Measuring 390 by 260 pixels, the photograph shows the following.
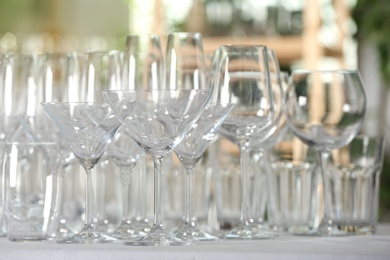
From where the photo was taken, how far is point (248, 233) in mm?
1404

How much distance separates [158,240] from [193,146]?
166 mm

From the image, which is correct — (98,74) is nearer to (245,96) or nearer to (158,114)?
(245,96)

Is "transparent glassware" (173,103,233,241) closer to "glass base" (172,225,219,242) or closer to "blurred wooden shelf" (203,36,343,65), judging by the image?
"glass base" (172,225,219,242)

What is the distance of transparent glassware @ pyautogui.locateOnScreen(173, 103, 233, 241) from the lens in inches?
53.1

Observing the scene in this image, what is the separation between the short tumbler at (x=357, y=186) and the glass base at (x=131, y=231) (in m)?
0.28

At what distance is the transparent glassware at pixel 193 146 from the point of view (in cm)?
135

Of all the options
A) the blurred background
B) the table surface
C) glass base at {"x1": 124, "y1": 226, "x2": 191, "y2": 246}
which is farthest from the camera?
the blurred background

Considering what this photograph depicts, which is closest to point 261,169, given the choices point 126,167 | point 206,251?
point 126,167

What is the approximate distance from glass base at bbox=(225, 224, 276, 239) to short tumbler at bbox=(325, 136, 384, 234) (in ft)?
0.52

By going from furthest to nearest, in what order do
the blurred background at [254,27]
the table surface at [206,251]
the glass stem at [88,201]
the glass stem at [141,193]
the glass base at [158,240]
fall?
1. the blurred background at [254,27]
2. the glass stem at [141,193]
3. the glass stem at [88,201]
4. the glass base at [158,240]
5. the table surface at [206,251]

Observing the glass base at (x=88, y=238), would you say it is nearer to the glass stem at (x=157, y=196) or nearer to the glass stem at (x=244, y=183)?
the glass stem at (x=157, y=196)

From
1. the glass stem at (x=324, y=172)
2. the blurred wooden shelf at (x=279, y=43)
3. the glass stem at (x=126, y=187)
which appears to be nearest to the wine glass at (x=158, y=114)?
the glass stem at (x=126, y=187)

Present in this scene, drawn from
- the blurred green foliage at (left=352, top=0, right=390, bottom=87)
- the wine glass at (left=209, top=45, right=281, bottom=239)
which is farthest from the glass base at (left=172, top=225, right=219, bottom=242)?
the blurred green foliage at (left=352, top=0, right=390, bottom=87)

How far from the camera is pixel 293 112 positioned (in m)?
1.55
